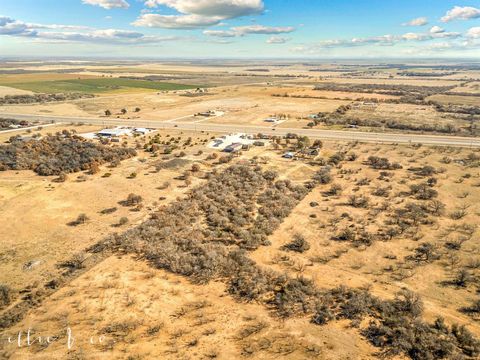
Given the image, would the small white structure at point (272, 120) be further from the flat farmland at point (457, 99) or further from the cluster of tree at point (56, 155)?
the flat farmland at point (457, 99)

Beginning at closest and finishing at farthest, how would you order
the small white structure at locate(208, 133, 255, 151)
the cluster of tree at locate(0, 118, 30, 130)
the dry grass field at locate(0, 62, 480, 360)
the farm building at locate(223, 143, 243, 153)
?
the dry grass field at locate(0, 62, 480, 360)
the farm building at locate(223, 143, 243, 153)
the small white structure at locate(208, 133, 255, 151)
the cluster of tree at locate(0, 118, 30, 130)

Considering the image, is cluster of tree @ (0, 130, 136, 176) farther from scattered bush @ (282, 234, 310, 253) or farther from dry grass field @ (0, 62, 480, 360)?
scattered bush @ (282, 234, 310, 253)

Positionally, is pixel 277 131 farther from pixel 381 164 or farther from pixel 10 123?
pixel 10 123

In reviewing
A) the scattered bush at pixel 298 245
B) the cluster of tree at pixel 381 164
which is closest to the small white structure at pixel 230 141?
the cluster of tree at pixel 381 164

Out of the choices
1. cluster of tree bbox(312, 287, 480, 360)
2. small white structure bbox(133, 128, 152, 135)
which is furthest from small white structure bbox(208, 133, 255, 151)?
cluster of tree bbox(312, 287, 480, 360)

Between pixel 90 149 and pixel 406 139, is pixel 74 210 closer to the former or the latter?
pixel 90 149

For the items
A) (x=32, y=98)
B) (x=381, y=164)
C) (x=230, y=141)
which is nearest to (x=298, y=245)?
(x=381, y=164)

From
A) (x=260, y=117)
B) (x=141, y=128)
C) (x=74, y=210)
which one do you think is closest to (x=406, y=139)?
(x=260, y=117)
